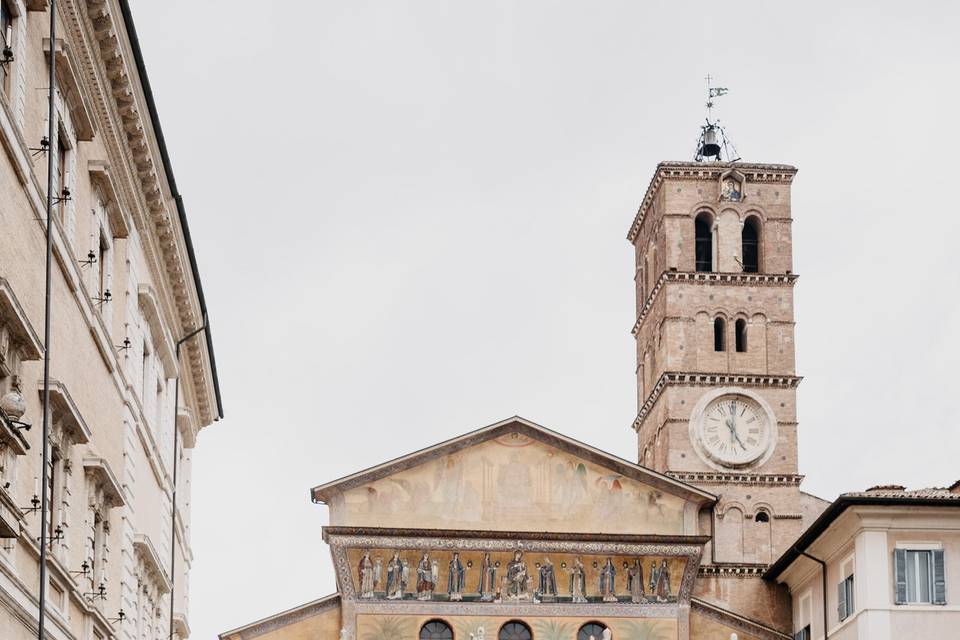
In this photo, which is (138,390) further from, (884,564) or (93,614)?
(884,564)

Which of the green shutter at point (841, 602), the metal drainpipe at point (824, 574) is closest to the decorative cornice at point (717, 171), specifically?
the metal drainpipe at point (824, 574)

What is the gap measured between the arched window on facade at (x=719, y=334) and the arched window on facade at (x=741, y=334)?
1.11 ft

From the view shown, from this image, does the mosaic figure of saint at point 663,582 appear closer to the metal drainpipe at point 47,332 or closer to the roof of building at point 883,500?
the roof of building at point 883,500

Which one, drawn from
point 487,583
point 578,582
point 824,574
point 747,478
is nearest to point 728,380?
point 747,478

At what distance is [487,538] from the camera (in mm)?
38969

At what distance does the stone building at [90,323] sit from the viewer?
13.8 m

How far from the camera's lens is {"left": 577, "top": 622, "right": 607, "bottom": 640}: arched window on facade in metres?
38.8

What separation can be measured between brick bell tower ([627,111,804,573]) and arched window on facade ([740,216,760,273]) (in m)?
0.03

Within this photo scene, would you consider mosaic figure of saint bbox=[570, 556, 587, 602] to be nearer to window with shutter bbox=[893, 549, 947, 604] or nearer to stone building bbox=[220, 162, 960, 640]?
stone building bbox=[220, 162, 960, 640]

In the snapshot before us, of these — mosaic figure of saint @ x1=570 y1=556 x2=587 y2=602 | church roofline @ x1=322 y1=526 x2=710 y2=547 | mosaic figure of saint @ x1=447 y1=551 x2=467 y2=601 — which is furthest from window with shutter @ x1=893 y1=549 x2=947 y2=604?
mosaic figure of saint @ x1=447 y1=551 x2=467 y2=601

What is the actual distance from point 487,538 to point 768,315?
14.0 m

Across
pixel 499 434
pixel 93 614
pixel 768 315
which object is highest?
pixel 768 315

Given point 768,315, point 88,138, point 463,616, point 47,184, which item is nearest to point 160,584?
point 88,138

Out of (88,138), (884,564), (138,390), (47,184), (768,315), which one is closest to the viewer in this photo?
(47,184)
